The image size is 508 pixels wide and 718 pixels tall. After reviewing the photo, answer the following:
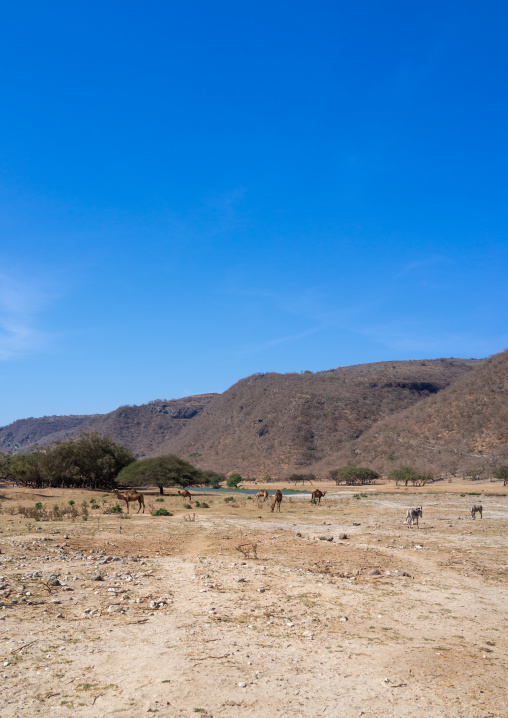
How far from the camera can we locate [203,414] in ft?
550

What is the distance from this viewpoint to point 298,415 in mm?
125500

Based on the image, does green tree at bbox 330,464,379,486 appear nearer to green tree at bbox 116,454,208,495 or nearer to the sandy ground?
green tree at bbox 116,454,208,495


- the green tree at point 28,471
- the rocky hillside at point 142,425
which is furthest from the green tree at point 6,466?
the rocky hillside at point 142,425

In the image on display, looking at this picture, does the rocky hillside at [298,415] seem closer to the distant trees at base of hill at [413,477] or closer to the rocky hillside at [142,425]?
the rocky hillside at [142,425]

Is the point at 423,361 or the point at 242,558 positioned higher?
the point at 423,361

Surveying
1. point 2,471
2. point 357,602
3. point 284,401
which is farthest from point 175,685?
point 284,401

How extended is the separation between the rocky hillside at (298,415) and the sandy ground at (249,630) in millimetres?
92467

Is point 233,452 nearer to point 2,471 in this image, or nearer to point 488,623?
point 2,471

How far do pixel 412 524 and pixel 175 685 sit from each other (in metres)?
20.5

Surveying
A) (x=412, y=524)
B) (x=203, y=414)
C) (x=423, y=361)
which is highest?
(x=423, y=361)

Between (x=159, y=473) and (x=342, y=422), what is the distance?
71761mm

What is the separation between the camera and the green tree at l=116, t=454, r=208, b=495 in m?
54.9

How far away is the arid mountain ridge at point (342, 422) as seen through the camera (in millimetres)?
81625

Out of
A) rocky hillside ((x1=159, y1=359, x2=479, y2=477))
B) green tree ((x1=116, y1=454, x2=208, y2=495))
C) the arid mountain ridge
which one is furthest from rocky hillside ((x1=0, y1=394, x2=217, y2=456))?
green tree ((x1=116, y1=454, x2=208, y2=495))
